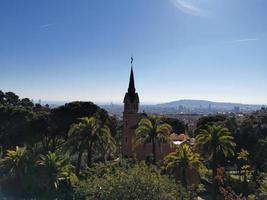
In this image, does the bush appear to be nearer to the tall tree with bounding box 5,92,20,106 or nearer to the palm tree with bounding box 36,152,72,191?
the palm tree with bounding box 36,152,72,191

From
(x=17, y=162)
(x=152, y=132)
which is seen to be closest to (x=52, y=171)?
(x=17, y=162)

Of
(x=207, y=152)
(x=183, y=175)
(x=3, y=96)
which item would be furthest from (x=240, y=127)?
(x=3, y=96)

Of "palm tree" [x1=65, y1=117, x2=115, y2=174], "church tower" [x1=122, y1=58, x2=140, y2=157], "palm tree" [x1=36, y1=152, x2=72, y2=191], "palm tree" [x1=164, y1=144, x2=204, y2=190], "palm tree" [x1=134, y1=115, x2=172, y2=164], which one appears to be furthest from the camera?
"church tower" [x1=122, y1=58, x2=140, y2=157]

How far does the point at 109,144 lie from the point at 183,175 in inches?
316

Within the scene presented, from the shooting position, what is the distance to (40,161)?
2983 centimetres

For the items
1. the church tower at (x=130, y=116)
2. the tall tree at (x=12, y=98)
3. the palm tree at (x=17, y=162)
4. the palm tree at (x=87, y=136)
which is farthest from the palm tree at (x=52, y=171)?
the tall tree at (x=12, y=98)

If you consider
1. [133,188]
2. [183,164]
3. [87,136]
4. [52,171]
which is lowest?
[52,171]

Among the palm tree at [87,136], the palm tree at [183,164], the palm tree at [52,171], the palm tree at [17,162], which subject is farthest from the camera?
the palm tree at [87,136]

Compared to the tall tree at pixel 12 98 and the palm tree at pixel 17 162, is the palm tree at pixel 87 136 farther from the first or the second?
the tall tree at pixel 12 98

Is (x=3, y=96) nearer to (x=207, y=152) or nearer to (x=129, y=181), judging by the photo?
(x=207, y=152)

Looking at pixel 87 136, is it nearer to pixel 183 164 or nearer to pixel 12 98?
pixel 183 164

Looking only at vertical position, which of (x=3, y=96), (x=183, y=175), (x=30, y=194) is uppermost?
(x=3, y=96)

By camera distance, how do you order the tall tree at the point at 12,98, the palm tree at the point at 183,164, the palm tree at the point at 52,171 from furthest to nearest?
the tall tree at the point at 12,98
the palm tree at the point at 52,171
the palm tree at the point at 183,164

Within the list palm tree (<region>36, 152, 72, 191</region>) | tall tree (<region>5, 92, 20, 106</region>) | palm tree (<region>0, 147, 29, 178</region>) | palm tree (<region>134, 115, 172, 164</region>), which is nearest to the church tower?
palm tree (<region>134, 115, 172, 164</region>)
